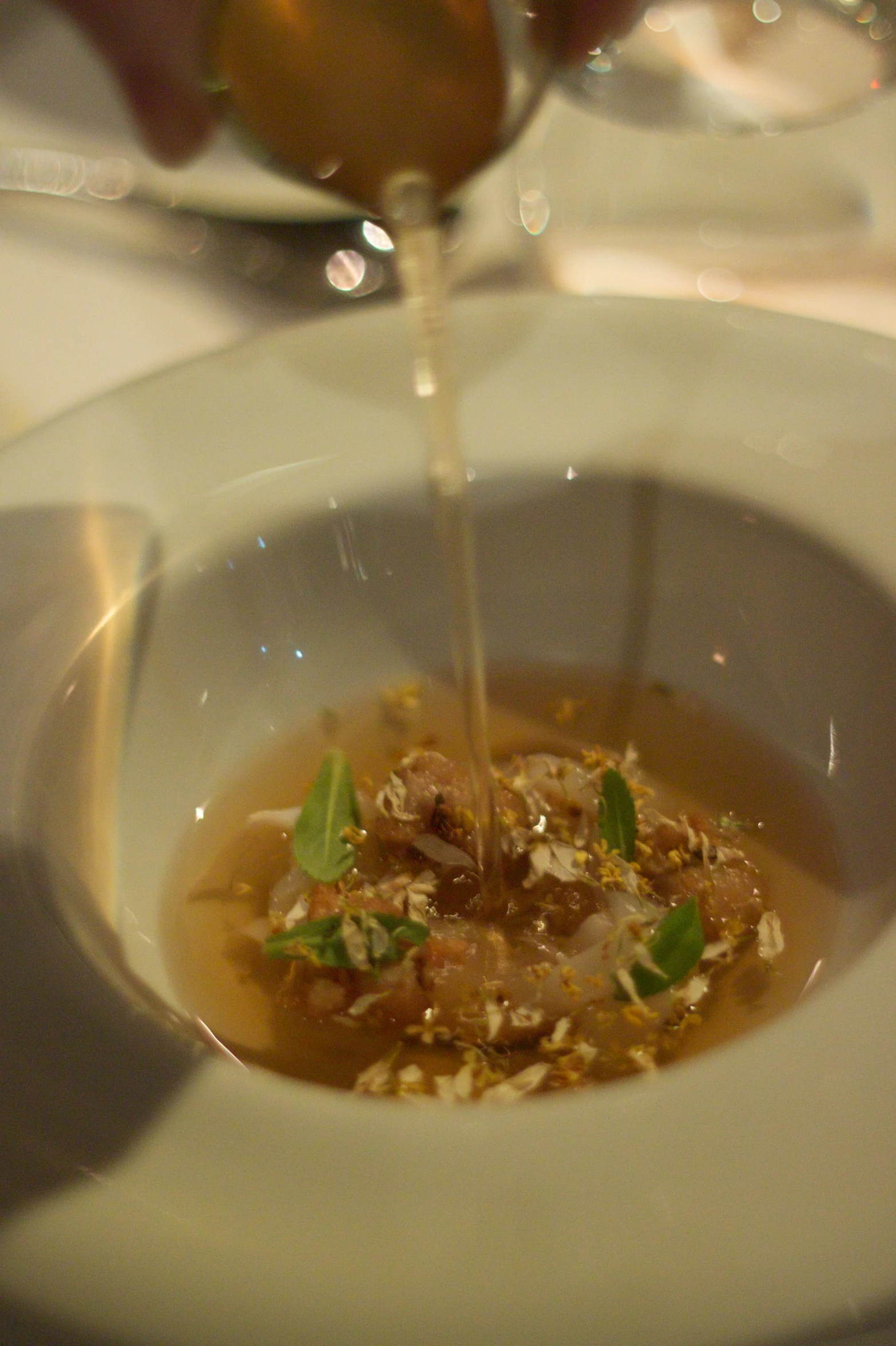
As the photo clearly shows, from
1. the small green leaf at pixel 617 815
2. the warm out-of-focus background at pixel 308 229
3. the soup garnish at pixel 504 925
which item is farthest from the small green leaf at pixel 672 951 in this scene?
the warm out-of-focus background at pixel 308 229

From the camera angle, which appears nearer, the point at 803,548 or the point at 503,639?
the point at 803,548

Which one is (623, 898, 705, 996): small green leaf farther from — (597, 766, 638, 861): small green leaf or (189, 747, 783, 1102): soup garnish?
(597, 766, 638, 861): small green leaf

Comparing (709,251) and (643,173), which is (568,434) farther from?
(643,173)

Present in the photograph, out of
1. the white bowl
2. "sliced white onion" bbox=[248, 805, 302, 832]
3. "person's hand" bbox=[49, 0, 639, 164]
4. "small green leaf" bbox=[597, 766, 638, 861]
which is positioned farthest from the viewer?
"person's hand" bbox=[49, 0, 639, 164]

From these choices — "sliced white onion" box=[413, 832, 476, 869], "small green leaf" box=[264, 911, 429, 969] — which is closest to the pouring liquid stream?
"sliced white onion" box=[413, 832, 476, 869]

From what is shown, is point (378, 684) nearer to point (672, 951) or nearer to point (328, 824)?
point (328, 824)

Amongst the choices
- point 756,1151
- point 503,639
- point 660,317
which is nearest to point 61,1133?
point 756,1151

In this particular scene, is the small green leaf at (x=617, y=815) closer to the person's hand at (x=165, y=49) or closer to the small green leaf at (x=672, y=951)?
the small green leaf at (x=672, y=951)

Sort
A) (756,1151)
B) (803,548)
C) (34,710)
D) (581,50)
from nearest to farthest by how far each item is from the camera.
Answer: (756,1151) < (34,710) < (803,548) < (581,50)
